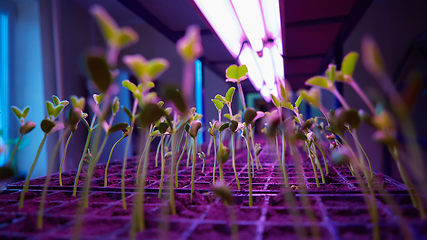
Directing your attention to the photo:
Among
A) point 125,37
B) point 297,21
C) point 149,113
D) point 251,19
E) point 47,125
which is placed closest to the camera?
point 125,37

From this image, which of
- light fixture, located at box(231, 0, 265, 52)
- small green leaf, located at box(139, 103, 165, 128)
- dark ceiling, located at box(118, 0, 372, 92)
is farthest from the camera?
dark ceiling, located at box(118, 0, 372, 92)

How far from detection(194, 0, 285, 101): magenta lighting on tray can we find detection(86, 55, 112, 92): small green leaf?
0.46m

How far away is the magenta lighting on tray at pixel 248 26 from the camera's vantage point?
1.04 metres

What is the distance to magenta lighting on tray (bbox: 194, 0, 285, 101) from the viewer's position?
104 cm

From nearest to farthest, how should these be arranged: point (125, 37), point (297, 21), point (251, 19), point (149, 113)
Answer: point (125, 37), point (149, 113), point (251, 19), point (297, 21)

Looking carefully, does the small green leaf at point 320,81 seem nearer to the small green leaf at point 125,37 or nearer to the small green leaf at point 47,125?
the small green leaf at point 125,37

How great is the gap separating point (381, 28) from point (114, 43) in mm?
5148

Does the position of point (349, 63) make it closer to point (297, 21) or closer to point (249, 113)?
point (249, 113)

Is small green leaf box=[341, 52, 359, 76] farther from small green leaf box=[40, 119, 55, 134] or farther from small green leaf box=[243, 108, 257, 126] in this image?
small green leaf box=[40, 119, 55, 134]

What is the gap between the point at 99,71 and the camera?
42cm

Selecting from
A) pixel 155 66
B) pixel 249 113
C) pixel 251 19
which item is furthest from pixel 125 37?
pixel 251 19

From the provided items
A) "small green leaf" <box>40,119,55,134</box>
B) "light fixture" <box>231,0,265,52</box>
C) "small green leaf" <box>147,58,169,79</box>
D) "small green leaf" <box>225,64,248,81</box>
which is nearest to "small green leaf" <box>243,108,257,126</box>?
"small green leaf" <box>225,64,248,81</box>

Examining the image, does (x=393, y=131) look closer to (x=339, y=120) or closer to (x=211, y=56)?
(x=339, y=120)

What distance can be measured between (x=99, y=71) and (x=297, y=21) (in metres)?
1.58
